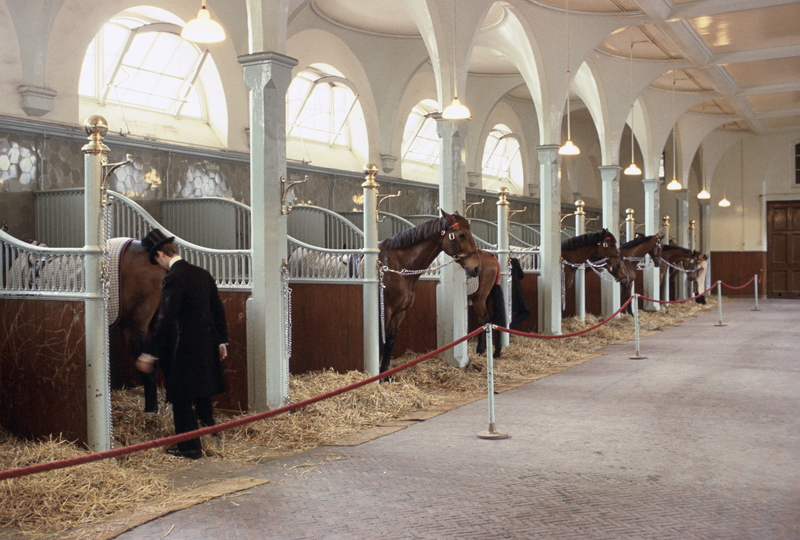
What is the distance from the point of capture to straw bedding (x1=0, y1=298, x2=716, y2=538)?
152 inches

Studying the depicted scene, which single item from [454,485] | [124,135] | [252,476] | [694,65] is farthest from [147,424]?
[694,65]

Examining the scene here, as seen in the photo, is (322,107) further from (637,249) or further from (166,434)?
(166,434)

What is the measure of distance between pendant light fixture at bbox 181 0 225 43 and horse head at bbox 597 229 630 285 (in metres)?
8.27

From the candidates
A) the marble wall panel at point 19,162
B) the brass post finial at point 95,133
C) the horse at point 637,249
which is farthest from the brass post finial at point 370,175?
the horse at point 637,249

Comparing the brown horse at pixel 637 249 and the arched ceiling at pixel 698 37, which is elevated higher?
the arched ceiling at pixel 698 37

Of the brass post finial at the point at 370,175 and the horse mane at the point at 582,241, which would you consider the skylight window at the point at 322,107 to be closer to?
the horse mane at the point at 582,241

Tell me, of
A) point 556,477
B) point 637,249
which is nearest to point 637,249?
point 637,249

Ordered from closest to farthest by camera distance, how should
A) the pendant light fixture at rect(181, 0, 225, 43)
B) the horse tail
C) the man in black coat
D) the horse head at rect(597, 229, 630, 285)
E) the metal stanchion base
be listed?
the man in black coat, the metal stanchion base, the pendant light fixture at rect(181, 0, 225, 43), the horse tail, the horse head at rect(597, 229, 630, 285)

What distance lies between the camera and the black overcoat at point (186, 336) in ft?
16.3

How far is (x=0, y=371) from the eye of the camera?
5.15m

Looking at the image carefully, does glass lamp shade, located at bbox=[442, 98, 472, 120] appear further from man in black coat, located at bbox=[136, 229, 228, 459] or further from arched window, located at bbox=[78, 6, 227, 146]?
arched window, located at bbox=[78, 6, 227, 146]

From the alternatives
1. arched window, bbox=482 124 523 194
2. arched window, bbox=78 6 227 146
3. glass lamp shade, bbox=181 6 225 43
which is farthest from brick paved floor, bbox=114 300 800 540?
arched window, bbox=482 124 523 194

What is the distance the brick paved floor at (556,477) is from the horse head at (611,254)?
→ 5544mm

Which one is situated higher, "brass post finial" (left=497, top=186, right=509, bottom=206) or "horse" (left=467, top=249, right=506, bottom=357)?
"brass post finial" (left=497, top=186, right=509, bottom=206)
